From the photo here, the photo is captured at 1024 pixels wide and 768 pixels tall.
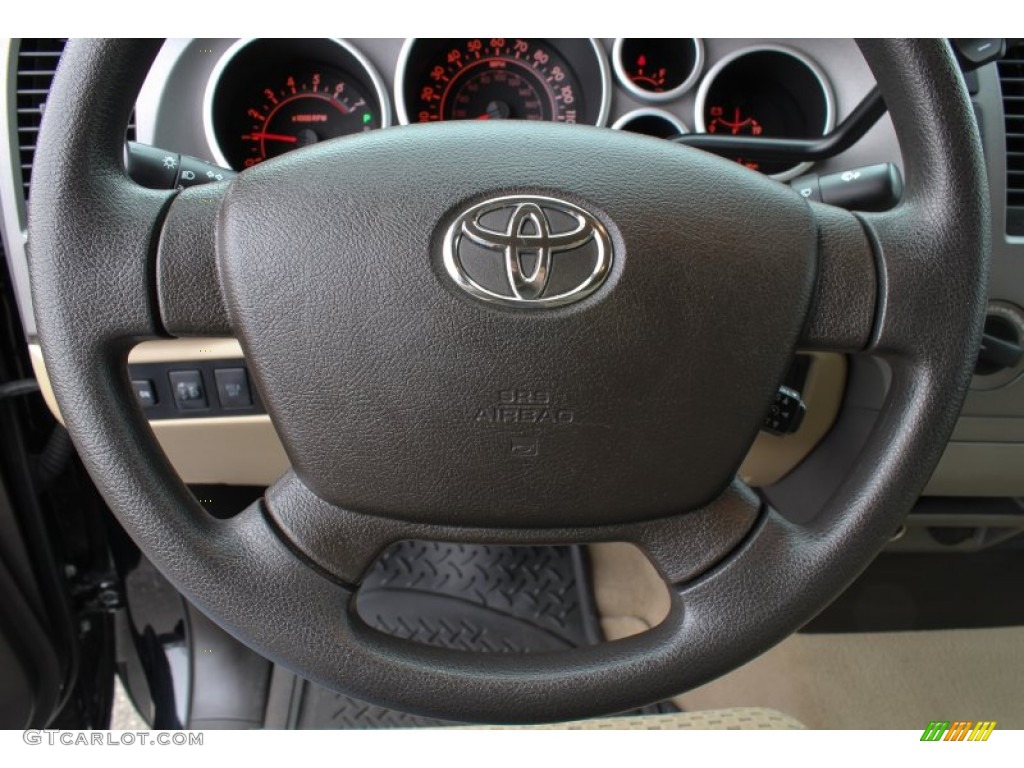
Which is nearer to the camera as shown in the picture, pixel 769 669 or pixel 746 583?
pixel 746 583

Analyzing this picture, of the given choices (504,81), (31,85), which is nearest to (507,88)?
(504,81)

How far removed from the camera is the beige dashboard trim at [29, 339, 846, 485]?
862mm

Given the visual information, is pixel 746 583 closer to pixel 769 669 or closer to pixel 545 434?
pixel 545 434

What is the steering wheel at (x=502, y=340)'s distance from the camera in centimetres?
54

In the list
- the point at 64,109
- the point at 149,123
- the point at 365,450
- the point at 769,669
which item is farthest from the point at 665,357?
the point at 769,669

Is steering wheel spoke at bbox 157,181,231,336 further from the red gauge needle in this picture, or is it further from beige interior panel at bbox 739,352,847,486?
beige interior panel at bbox 739,352,847,486

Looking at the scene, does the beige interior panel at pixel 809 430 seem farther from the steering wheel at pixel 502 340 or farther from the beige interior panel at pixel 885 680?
the beige interior panel at pixel 885 680

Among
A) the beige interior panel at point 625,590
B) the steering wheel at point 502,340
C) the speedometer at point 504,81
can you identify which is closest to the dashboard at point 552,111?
the speedometer at point 504,81

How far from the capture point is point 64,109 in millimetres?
523

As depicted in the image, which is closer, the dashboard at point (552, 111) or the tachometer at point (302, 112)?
the dashboard at point (552, 111)

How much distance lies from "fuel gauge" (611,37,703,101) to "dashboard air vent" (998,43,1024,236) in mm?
316

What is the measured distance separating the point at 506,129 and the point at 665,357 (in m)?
0.19
